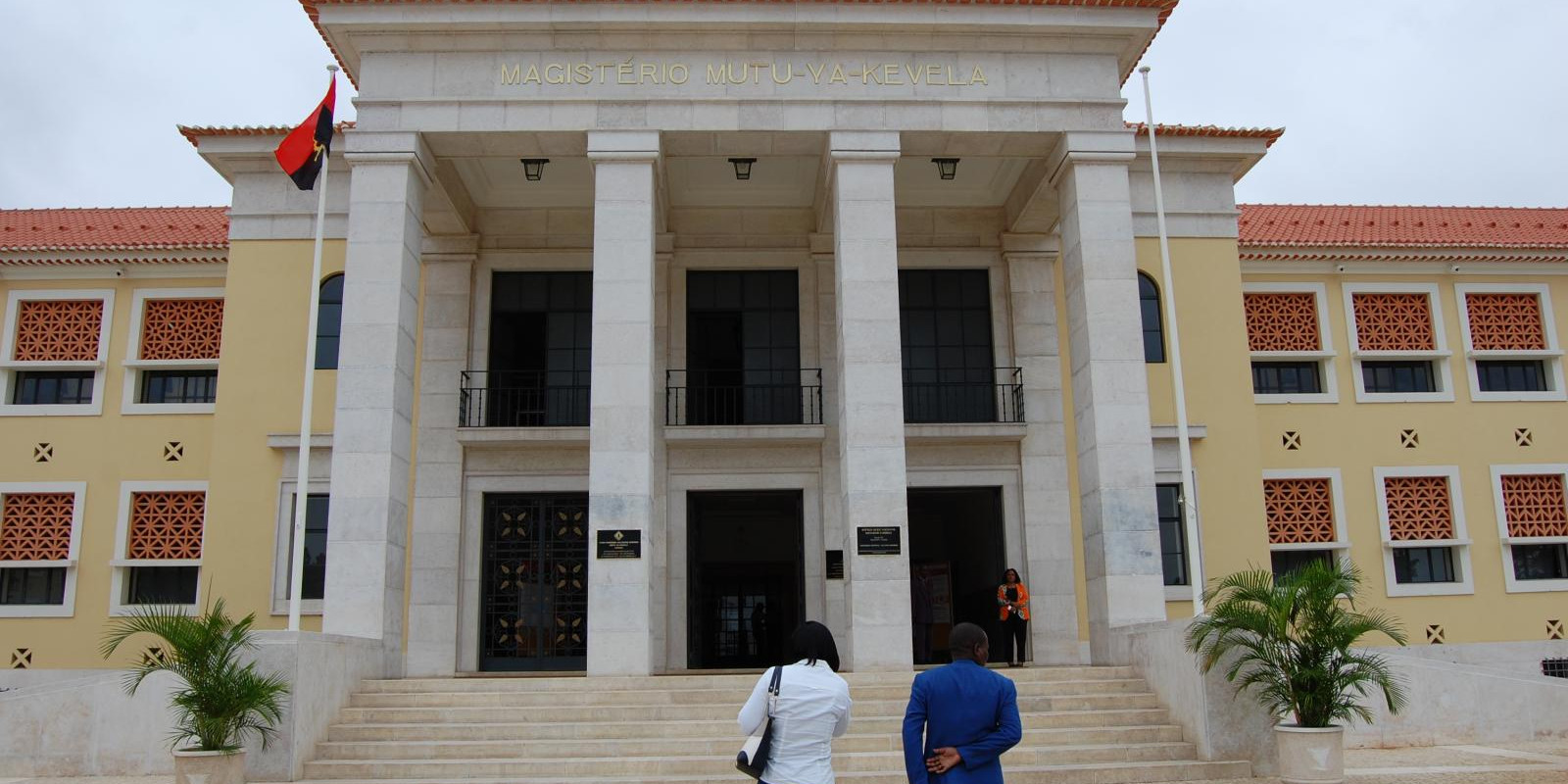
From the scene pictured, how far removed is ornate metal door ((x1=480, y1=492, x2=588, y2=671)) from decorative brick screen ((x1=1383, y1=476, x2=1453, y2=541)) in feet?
44.6

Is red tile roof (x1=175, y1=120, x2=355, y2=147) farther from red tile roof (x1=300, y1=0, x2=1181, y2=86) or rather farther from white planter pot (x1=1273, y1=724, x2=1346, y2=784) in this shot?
white planter pot (x1=1273, y1=724, x2=1346, y2=784)

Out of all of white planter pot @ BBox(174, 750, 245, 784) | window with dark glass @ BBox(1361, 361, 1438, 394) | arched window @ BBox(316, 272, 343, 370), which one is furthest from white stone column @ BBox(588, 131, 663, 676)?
window with dark glass @ BBox(1361, 361, 1438, 394)

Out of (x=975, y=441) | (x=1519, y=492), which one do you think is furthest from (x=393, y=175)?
(x=1519, y=492)

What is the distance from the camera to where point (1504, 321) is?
20.9 m

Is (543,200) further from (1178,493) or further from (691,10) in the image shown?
(1178,493)

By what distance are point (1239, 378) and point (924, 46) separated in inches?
305

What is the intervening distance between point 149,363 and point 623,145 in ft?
32.1

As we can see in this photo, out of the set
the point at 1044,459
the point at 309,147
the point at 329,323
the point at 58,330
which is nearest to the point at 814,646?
the point at 309,147

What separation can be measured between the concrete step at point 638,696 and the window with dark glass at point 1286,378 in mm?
8964

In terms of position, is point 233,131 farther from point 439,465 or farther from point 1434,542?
point 1434,542

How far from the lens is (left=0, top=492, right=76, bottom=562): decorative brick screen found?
62.4 ft

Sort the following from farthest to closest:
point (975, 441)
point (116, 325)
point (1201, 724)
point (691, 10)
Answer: point (116, 325) < point (975, 441) < point (691, 10) < point (1201, 724)

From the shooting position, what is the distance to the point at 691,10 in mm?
15586

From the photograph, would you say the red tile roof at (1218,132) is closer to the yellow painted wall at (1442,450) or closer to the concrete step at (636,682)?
the yellow painted wall at (1442,450)
